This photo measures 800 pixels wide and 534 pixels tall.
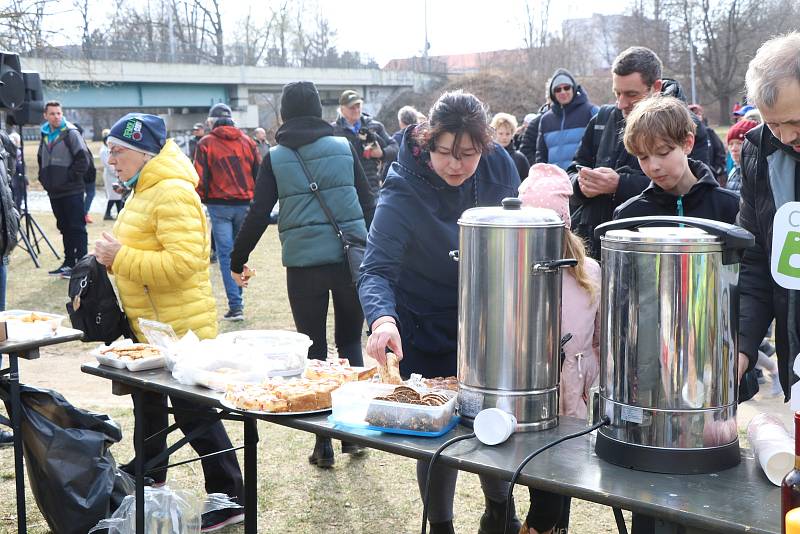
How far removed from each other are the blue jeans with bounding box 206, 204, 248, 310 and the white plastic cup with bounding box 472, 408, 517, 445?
19.8 ft

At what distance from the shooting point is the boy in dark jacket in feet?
8.16

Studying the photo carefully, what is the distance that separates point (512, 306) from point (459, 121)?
766 millimetres

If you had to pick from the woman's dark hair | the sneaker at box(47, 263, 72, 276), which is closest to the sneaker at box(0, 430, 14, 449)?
the woman's dark hair

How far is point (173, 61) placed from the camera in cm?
3444

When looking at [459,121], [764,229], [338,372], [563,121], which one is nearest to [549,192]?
[459,121]

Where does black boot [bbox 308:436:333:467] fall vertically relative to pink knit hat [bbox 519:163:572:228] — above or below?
below

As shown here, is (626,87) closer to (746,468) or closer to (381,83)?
(746,468)

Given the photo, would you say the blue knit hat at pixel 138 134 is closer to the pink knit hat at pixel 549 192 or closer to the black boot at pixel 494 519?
the pink knit hat at pixel 549 192

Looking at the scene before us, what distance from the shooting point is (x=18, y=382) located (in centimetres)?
325

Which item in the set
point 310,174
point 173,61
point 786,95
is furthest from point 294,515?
point 173,61

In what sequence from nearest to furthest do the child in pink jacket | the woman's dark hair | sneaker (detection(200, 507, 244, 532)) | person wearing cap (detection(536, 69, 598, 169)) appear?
the child in pink jacket → the woman's dark hair → sneaker (detection(200, 507, 244, 532)) → person wearing cap (detection(536, 69, 598, 169))

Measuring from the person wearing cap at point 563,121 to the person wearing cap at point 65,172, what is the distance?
5.41 metres

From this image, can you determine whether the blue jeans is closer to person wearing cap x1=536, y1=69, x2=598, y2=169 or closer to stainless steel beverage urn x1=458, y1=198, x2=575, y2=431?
person wearing cap x1=536, y1=69, x2=598, y2=169

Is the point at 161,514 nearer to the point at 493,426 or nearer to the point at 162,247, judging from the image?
the point at 162,247
